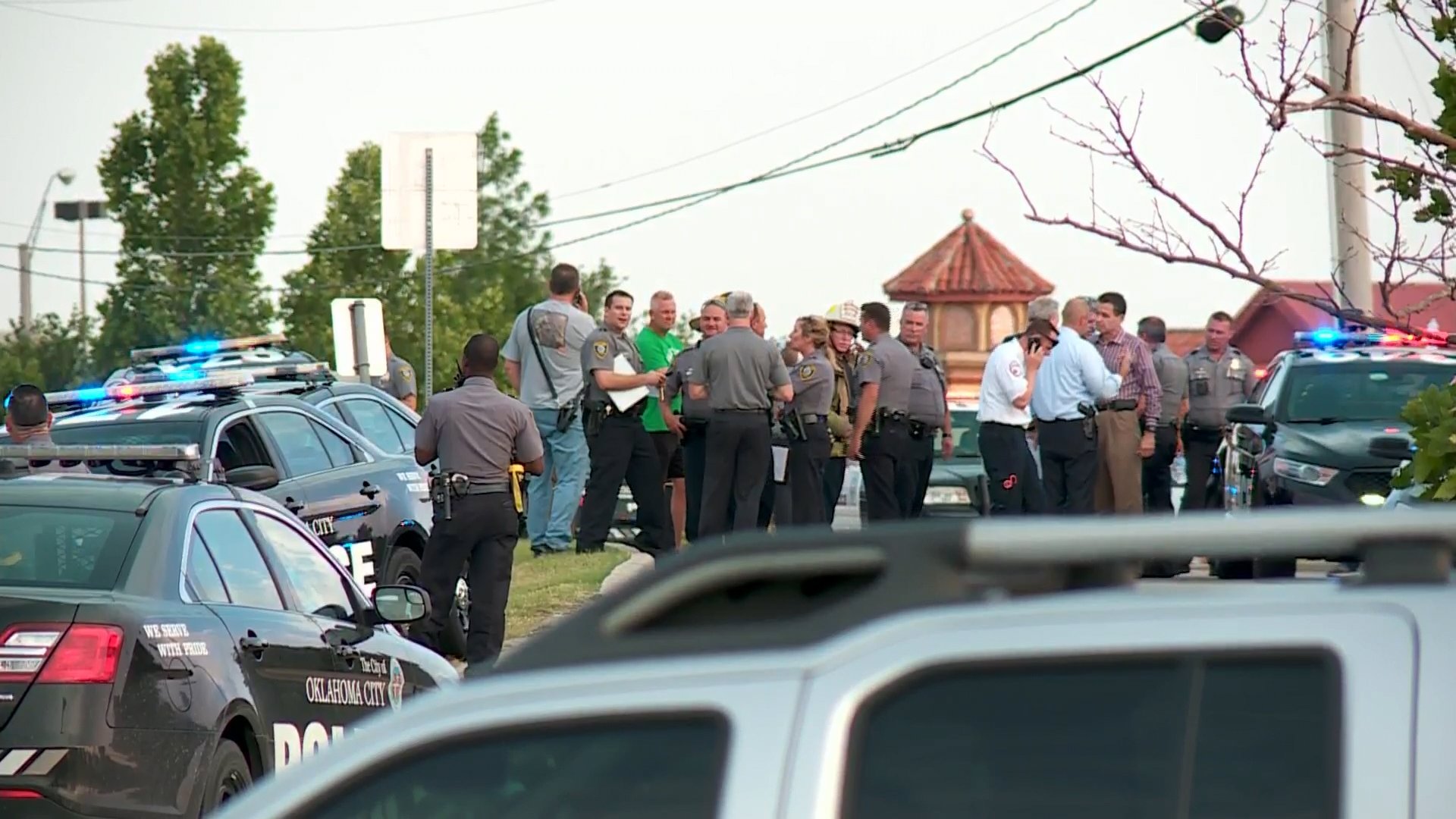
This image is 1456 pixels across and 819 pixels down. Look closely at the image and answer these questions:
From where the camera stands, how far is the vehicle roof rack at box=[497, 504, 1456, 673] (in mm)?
2371

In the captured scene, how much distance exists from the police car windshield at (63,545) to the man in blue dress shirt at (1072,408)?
9373 mm

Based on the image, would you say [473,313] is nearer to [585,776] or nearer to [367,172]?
[367,172]

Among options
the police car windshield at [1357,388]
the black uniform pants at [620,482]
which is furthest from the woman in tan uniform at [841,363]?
the police car windshield at [1357,388]

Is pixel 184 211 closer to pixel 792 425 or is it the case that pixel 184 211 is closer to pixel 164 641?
pixel 792 425

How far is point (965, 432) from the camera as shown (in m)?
22.7

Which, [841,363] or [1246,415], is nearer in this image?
[1246,415]

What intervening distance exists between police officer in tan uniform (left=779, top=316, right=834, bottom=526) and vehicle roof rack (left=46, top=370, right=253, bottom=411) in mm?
4380

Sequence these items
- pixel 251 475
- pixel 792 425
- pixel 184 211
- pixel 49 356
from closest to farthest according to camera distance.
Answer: pixel 251 475, pixel 792 425, pixel 184 211, pixel 49 356

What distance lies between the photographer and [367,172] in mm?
73188

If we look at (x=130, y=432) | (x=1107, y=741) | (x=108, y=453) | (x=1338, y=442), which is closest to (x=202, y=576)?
(x=108, y=453)

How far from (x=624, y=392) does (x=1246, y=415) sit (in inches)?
172

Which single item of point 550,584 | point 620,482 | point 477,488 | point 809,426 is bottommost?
point 550,584

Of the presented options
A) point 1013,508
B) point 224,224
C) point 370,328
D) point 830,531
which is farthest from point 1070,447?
point 224,224

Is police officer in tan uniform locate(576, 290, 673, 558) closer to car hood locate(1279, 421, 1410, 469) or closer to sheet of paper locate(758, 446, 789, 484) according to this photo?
sheet of paper locate(758, 446, 789, 484)
